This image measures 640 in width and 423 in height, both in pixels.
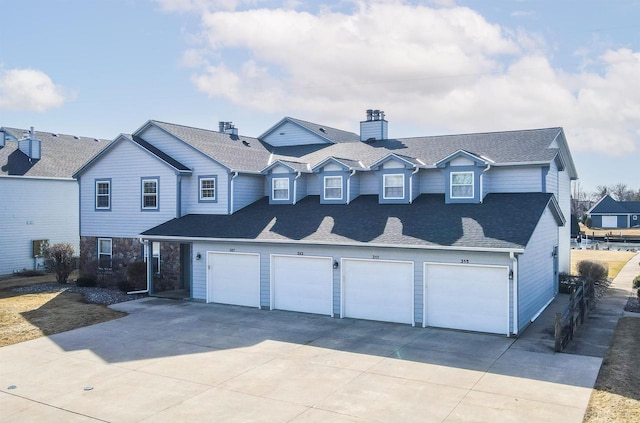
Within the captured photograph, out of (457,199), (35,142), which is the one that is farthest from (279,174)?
(35,142)

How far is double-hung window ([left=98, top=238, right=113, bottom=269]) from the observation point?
25.4 metres

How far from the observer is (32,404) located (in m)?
10.5

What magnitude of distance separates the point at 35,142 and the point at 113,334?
20.5 meters

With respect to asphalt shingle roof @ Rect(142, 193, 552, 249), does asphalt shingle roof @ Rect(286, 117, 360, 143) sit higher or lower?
higher

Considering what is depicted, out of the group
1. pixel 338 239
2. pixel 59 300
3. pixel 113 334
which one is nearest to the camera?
pixel 113 334

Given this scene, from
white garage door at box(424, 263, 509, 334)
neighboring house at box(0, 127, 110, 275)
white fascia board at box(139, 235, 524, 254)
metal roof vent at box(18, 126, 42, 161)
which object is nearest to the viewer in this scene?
white fascia board at box(139, 235, 524, 254)

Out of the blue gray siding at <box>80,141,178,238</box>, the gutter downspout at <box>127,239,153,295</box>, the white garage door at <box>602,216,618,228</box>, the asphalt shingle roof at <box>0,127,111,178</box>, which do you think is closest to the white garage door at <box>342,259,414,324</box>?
the gutter downspout at <box>127,239,153,295</box>

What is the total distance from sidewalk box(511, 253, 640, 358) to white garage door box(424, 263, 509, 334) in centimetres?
105

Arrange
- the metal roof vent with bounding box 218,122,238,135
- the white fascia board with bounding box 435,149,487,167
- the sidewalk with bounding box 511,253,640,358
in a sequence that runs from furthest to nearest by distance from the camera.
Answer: the metal roof vent with bounding box 218,122,238,135
the white fascia board with bounding box 435,149,487,167
the sidewalk with bounding box 511,253,640,358

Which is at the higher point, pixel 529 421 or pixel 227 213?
pixel 227 213

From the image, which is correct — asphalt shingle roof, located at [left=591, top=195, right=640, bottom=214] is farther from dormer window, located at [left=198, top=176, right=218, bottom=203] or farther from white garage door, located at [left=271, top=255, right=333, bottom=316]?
white garage door, located at [left=271, top=255, right=333, bottom=316]

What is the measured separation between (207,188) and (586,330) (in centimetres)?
1588

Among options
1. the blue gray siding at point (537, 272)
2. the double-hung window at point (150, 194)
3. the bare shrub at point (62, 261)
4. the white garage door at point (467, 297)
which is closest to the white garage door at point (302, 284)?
the white garage door at point (467, 297)

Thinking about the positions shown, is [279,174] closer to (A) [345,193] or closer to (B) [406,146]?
(A) [345,193]
